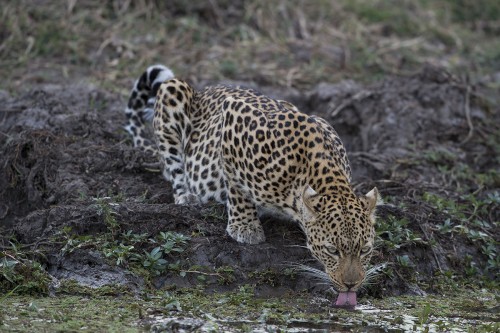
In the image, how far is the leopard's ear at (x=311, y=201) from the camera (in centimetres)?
886

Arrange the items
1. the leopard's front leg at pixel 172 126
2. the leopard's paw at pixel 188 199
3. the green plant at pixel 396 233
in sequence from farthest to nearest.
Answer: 1. the leopard's front leg at pixel 172 126
2. the leopard's paw at pixel 188 199
3. the green plant at pixel 396 233

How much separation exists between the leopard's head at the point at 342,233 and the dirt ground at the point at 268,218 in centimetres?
77

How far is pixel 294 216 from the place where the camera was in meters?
9.34

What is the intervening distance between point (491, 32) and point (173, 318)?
13638 mm

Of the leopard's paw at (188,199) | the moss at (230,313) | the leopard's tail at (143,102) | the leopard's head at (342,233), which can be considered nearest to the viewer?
the moss at (230,313)

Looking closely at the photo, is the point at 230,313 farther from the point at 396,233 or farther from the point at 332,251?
the point at 396,233

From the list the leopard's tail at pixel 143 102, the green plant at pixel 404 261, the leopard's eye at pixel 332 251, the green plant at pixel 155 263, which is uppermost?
the leopard's tail at pixel 143 102

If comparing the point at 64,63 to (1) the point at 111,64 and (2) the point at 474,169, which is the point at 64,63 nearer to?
(1) the point at 111,64

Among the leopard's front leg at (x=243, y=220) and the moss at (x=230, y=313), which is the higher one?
the leopard's front leg at (x=243, y=220)

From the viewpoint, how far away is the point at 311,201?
29.2 ft

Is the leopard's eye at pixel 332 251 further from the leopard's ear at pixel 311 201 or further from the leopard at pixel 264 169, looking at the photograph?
the leopard's ear at pixel 311 201

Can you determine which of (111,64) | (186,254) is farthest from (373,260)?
(111,64)

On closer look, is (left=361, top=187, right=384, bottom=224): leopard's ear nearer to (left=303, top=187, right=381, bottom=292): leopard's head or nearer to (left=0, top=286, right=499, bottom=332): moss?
(left=303, top=187, right=381, bottom=292): leopard's head

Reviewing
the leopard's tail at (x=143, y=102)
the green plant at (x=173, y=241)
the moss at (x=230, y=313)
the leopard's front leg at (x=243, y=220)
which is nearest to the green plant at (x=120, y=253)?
the green plant at (x=173, y=241)
